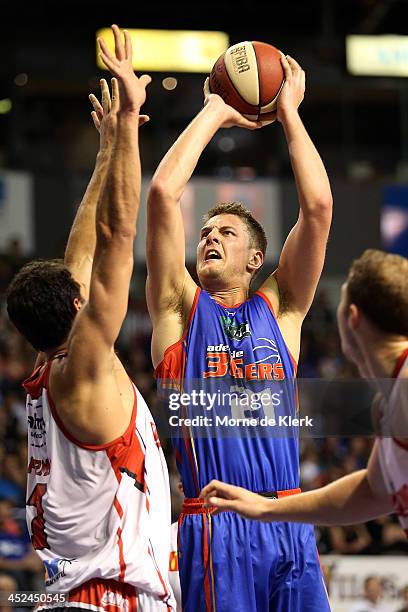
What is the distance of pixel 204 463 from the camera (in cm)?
491

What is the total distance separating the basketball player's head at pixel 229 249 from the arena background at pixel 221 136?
10.3 metres

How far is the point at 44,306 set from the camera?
408 centimetres

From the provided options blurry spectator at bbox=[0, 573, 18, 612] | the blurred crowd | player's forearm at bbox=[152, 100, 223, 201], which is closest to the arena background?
the blurred crowd

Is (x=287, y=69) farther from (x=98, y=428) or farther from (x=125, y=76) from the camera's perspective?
(x=98, y=428)

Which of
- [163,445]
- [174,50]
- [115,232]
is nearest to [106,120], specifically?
[115,232]

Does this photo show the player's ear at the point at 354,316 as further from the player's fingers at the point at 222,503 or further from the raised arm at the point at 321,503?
the player's fingers at the point at 222,503

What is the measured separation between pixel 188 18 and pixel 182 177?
15.3m

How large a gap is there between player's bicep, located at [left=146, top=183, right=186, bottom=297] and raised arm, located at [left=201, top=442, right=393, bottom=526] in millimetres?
1598

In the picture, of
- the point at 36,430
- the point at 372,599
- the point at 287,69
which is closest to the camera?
the point at 36,430

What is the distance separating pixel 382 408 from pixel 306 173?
1.70m

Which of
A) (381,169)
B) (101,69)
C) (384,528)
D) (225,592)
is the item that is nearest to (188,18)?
(101,69)

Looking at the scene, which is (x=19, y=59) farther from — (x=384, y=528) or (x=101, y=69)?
(x=384, y=528)

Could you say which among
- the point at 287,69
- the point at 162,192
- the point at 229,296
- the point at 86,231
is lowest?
the point at 229,296

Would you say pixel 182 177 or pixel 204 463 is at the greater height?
pixel 182 177
